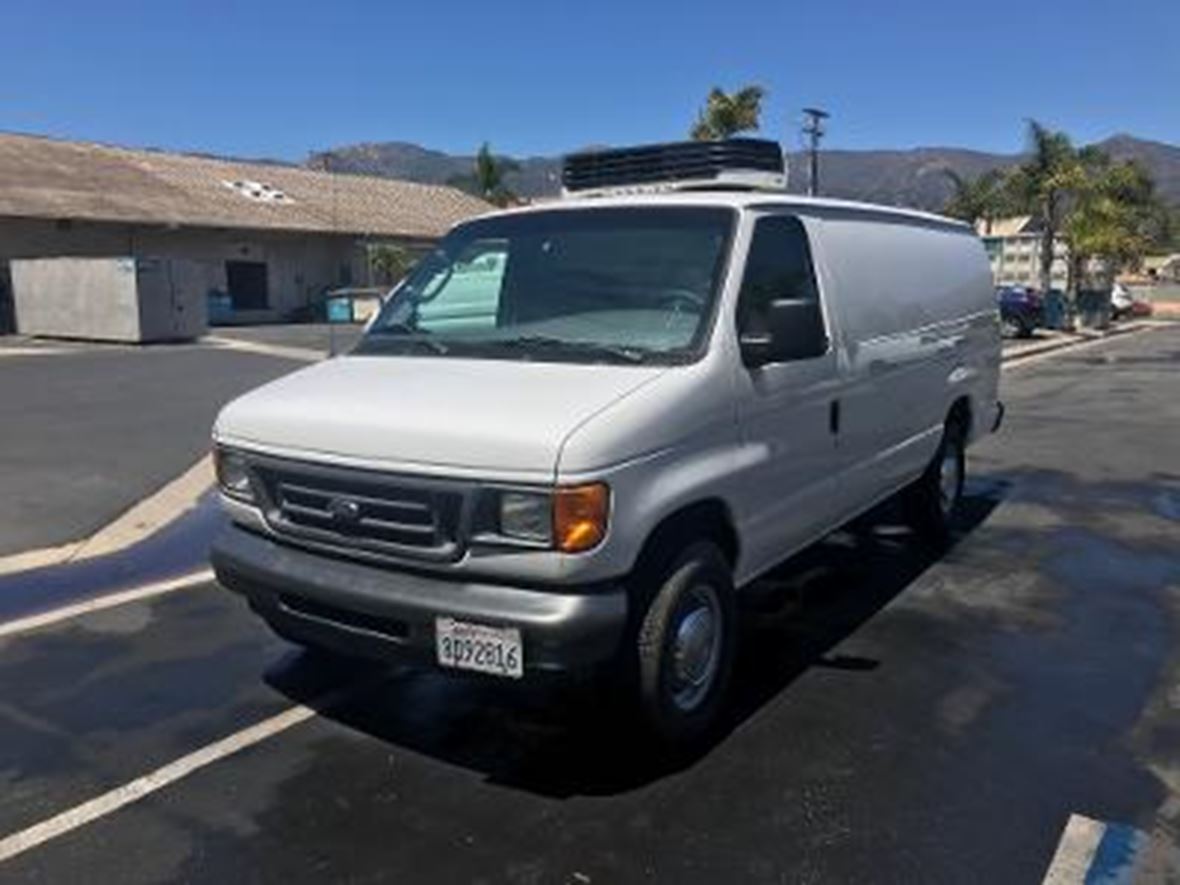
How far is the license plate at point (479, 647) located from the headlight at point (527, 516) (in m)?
0.32

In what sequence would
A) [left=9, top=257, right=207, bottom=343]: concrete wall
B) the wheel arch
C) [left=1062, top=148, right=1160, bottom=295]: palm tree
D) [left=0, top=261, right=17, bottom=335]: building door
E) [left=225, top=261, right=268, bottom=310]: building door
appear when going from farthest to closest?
[left=1062, top=148, right=1160, bottom=295]: palm tree, [left=225, top=261, right=268, bottom=310]: building door, [left=0, top=261, right=17, bottom=335]: building door, [left=9, top=257, right=207, bottom=343]: concrete wall, the wheel arch

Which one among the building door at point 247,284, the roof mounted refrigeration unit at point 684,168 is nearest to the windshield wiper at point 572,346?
the roof mounted refrigeration unit at point 684,168

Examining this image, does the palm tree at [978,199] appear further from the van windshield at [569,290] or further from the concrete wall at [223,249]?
the van windshield at [569,290]

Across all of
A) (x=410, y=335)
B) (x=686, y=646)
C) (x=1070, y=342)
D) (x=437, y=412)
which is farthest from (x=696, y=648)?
(x=1070, y=342)

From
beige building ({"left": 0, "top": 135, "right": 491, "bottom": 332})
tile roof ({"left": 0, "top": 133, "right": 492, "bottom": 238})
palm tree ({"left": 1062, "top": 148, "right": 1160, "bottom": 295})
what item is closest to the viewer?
beige building ({"left": 0, "top": 135, "right": 491, "bottom": 332})

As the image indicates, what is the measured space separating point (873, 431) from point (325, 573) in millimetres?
3245

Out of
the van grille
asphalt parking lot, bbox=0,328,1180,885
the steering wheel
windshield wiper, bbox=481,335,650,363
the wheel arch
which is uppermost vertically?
the steering wheel

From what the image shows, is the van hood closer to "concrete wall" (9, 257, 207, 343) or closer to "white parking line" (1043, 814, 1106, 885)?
"white parking line" (1043, 814, 1106, 885)

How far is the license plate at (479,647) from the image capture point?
403 centimetres

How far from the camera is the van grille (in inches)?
163

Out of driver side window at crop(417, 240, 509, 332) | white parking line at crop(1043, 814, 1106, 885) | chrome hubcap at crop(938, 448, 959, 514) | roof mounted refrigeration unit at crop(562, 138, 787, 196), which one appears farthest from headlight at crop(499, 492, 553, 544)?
chrome hubcap at crop(938, 448, 959, 514)

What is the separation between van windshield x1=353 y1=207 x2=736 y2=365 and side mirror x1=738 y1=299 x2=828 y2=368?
24cm

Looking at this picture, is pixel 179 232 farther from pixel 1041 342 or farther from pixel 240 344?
pixel 1041 342

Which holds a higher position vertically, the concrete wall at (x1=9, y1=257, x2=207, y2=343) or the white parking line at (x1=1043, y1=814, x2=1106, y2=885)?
the concrete wall at (x1=9, y1=257, x2=207, y2=343)
